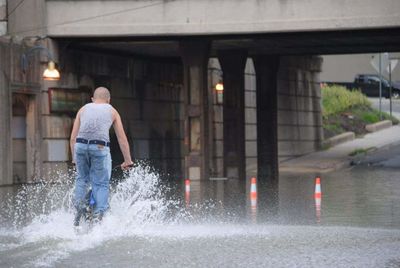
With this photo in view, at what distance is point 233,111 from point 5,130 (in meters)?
8.68

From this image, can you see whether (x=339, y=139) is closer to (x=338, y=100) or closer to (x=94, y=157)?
(x=338, y=100)

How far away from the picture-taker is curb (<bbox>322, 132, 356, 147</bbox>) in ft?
140

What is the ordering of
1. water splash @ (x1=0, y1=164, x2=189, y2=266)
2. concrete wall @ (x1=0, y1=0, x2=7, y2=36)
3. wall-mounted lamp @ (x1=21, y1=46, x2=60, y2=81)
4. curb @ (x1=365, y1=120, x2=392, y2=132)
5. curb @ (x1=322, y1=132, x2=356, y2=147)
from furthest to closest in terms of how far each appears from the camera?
curb @ (x1=365, y1=120, x2=392, y2=132), curb @ (x1=322, y1=132, x2=356, y2=147), concrete wall @ (x1=0, y1=0, x2=7, y2=36), wall-mounted lamp @ (x1=21, y1=46, x2=60, y2=81), water splash @ (x1=0, y1=164, x2=189, y2=266)

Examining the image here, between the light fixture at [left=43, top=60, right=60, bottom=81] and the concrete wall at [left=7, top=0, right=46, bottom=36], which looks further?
the concrete wall at [left=7, top=0, right=46, bottom=36]

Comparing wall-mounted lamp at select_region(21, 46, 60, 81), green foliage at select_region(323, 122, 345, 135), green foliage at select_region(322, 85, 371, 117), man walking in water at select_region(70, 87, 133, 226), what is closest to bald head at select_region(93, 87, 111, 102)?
man walking in water at select_region(70, 87, 133, 226)

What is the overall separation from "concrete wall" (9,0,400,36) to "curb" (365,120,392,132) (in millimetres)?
21036

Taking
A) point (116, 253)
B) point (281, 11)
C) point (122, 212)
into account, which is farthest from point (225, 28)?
point (116, 253)

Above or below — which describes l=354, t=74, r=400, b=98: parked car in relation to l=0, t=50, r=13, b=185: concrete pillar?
above

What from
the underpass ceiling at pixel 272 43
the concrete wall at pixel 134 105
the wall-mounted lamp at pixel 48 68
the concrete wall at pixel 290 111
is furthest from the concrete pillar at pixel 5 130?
the concrete wall at pixel 290 111

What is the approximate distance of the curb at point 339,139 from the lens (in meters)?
42.7

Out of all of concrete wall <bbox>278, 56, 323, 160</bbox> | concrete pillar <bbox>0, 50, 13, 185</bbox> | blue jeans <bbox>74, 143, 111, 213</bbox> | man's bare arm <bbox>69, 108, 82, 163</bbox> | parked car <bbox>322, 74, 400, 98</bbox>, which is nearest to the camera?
blue jeans <bbox>74, 143, 111, 213</bbox>

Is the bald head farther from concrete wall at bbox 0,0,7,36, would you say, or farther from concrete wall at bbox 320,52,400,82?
concrete wall at bbox 320,52,400,82

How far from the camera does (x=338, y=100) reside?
1941 inches

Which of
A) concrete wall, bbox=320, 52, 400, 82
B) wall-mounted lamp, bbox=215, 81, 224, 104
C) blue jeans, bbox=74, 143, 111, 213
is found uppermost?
concrete wall, bbox=320, 52, 400, 82
